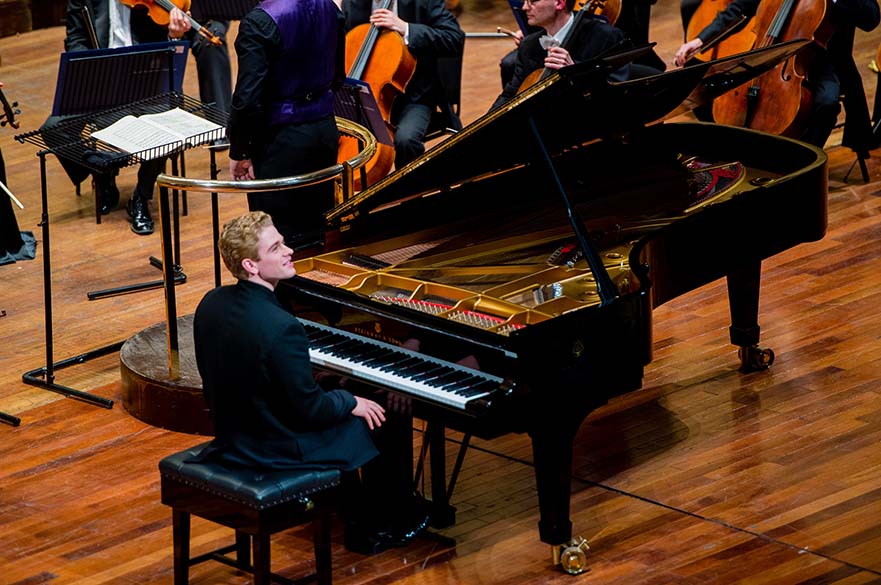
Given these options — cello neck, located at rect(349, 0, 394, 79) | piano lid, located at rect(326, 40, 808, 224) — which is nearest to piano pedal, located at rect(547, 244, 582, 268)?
piano lid, located at rect(326, 40, 808, 224)

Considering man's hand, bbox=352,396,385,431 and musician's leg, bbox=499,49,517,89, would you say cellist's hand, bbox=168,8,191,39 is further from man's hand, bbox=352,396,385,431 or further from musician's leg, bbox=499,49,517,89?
man's hand, bbox=352,396,385,431

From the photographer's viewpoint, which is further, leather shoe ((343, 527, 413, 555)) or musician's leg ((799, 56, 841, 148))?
musician's leg ((799, 56, 841, 148))

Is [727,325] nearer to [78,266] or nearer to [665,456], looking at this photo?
[665,456]

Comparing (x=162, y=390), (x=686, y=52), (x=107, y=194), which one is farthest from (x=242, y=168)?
(x=686, y=52)

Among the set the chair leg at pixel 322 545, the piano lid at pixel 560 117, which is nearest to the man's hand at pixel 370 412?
the chair leg at pixel 322 545

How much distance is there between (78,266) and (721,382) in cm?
298

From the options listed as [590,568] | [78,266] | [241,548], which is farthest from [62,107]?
[590,568]

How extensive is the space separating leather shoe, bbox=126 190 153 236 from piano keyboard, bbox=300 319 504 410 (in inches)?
121

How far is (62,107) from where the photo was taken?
599cm

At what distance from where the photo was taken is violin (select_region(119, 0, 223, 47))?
23.4 ft

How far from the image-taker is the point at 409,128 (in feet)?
22.3

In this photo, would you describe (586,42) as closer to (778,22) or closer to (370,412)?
(778,22)

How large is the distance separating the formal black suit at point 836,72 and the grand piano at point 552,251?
1594mm

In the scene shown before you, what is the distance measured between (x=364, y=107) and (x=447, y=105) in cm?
78
